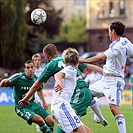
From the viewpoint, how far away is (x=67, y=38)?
77125mm

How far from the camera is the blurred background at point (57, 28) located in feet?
170

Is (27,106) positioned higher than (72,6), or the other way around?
(27,106)

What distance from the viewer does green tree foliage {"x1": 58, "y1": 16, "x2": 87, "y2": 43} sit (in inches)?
3031

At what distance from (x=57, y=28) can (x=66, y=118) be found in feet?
167

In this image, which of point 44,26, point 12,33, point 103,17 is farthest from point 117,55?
point 103,17

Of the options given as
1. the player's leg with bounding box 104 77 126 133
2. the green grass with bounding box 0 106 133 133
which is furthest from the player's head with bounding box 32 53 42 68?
the player's leg with bounding box 104 77 126 133

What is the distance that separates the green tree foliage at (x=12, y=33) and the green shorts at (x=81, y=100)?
3863cm

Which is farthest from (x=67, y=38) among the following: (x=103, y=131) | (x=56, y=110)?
(x=56, y=110)

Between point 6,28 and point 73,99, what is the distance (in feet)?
130

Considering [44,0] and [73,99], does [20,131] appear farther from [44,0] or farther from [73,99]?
[44,0]

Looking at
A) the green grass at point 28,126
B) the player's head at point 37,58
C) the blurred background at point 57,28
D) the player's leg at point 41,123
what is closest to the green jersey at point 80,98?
the player's leg at point 41,123

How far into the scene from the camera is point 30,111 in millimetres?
13367

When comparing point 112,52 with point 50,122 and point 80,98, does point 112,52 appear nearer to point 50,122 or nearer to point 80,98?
point 80,98

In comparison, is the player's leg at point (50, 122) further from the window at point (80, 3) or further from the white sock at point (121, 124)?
the window at point (80, 3)
